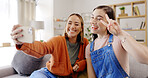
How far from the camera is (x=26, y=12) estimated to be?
14.2ft

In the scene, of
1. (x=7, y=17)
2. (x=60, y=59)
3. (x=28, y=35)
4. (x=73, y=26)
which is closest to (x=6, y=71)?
(x=60, y=59)

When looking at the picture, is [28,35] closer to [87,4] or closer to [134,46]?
[134,46]

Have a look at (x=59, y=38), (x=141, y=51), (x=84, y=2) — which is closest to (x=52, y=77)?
(x=59, y=38)

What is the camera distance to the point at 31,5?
4.52 metres

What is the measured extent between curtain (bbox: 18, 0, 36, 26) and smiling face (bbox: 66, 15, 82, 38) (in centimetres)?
316

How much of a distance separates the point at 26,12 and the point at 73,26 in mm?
3350

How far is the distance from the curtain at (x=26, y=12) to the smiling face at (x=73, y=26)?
3161 mm

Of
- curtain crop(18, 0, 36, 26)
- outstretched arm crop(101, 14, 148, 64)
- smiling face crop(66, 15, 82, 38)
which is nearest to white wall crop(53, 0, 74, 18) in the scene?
curtain crop(18, 0, 36, 26)

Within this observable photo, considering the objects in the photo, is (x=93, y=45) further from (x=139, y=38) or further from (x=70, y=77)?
(x=139, y=38)

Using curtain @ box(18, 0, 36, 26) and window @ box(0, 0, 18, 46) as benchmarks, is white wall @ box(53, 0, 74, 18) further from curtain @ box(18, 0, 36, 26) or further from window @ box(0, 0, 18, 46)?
window @ box(0, 0, 18, 46)

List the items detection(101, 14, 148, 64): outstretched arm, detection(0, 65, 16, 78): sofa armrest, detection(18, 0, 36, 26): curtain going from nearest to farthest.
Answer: detection(101, 14, 148, 64): outstretched arm, detection(0, 65, 16, 78): sofa armrest, detection(18, 0, 36, 26): curtain

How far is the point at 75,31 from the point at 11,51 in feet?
10.9

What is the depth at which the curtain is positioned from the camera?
416cm

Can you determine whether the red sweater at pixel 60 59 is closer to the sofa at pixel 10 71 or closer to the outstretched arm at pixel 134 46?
the outstretched arm at pixel 134 46
